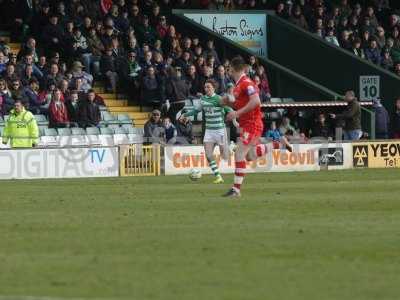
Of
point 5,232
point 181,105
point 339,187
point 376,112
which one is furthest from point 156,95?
point 5,232

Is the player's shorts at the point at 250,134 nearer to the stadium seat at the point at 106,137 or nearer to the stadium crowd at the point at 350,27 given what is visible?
the stadium seat at the point at 106,137

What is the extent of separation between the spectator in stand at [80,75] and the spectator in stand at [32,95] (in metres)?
1.38

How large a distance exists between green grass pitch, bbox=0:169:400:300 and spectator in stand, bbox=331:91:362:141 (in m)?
13.9

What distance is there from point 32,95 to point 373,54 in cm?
1408

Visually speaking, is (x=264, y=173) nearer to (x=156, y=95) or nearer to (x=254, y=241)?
(x=156, y=95)

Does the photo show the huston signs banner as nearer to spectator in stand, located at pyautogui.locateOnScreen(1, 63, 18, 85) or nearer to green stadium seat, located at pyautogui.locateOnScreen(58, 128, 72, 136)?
green stadium seat, located at pyautogui.locateOnScreen(58, 128, 72, 136)

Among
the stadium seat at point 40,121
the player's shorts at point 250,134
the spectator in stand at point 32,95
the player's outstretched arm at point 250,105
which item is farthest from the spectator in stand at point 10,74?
the player's outstretched arm at point 250,105

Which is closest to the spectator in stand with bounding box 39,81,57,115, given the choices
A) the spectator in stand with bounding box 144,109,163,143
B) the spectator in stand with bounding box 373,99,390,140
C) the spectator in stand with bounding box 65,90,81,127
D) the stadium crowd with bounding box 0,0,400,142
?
the stadium crowd with bounding box 0,0,400,142

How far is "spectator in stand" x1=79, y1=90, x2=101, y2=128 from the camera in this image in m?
33.3

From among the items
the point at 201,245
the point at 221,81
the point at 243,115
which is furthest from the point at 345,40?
the point at 201,245

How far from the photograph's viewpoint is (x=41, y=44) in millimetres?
→ 36000

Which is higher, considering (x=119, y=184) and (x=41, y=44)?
(x=41, y=44)

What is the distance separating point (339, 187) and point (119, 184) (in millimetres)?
4721

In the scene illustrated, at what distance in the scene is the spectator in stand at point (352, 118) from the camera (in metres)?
36.0
